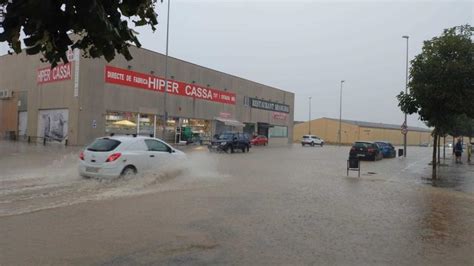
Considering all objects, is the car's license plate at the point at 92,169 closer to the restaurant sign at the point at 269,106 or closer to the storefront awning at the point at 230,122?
the storefront awning at the point at 230,122

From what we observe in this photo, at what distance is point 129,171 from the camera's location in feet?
45.4

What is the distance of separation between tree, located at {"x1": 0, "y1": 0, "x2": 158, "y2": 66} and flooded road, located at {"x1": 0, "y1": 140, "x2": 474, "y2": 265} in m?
3.13

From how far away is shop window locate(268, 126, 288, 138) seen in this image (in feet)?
220

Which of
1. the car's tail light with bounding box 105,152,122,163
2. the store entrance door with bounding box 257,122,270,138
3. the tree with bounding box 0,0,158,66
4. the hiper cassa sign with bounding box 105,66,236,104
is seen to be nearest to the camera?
the tree with bounding box 0,0,158,66

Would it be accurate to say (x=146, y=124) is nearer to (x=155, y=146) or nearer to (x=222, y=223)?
(x=155, y=146)

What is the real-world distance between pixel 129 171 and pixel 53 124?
27119mm

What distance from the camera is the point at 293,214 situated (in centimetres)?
968

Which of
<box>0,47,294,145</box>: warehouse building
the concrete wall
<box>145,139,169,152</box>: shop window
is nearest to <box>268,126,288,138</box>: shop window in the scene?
the concrete wall

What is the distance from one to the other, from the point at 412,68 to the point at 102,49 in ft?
57.4

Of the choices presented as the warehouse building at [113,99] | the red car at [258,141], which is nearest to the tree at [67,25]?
the warehouse building at [113,99]

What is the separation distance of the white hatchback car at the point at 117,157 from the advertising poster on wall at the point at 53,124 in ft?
79.9

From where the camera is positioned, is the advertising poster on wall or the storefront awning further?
the storefront awning

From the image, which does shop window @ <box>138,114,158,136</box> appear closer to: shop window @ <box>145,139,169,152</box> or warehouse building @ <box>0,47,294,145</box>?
warehouse building @ <box>0,47,294,145</box>

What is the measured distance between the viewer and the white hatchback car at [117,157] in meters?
13.3
